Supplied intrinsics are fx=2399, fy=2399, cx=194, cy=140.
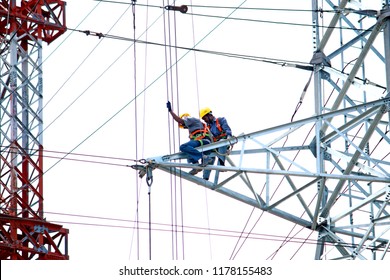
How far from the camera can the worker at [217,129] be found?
46156 millimetres

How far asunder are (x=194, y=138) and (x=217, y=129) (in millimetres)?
790

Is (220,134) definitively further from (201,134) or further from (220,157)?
(220,157)

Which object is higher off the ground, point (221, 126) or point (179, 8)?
point (179, 8)

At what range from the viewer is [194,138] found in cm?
4628

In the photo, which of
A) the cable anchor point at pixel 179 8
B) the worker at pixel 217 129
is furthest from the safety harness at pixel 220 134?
the cable anchor point at pixel 179 8

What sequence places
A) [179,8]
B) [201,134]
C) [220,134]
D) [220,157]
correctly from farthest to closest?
[179,8]
[220,134]
[201,134]
[220,157]

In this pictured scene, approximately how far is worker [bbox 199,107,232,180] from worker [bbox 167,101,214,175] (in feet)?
0.75

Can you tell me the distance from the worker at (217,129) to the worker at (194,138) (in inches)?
9.0

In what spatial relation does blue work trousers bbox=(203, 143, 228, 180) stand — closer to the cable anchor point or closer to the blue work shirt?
the blue work shirt

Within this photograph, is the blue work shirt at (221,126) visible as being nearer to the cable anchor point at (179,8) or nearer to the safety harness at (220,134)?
the safety harness at (220,134)

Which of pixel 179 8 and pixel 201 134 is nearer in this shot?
pixel 201 134

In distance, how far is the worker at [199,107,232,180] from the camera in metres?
46.2

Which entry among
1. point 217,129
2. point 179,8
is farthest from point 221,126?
point 179,8

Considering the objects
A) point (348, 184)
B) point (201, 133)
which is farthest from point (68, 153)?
point (348, 184)
